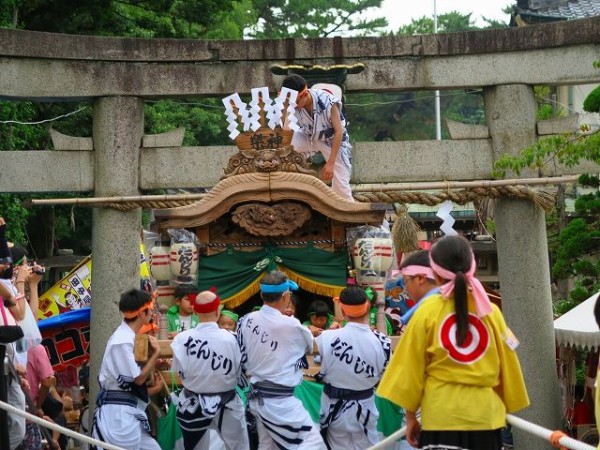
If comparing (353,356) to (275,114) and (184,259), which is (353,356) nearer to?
(184,259)

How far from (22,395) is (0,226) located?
1.37 metres

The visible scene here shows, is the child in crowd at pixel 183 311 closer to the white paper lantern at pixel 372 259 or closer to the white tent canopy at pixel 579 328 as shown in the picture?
the white paper lantern at pixel 372 259

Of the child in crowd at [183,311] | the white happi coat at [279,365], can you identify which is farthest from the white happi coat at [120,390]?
the child in crowd at [183,311]

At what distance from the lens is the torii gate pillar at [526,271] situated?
553 inches

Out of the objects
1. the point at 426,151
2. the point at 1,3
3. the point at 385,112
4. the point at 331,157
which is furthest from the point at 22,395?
the point at 385,112

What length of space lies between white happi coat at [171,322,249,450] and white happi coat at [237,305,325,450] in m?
0.15

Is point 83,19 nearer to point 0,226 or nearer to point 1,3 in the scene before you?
point 1,3

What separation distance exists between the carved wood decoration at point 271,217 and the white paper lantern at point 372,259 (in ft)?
2.19

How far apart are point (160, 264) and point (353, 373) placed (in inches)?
130

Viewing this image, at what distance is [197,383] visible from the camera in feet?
30.5

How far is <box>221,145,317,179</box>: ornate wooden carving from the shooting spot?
11.7 meters

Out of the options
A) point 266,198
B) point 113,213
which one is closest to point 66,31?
point 113,213

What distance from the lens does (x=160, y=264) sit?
39.5 ft

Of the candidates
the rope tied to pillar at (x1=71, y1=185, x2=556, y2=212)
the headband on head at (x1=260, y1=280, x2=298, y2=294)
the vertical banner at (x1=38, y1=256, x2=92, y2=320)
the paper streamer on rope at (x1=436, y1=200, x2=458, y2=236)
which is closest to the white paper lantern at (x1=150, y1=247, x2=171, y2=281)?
the rope tied to pillar at (x1=71, y1=185, x2=556, y2=212)
